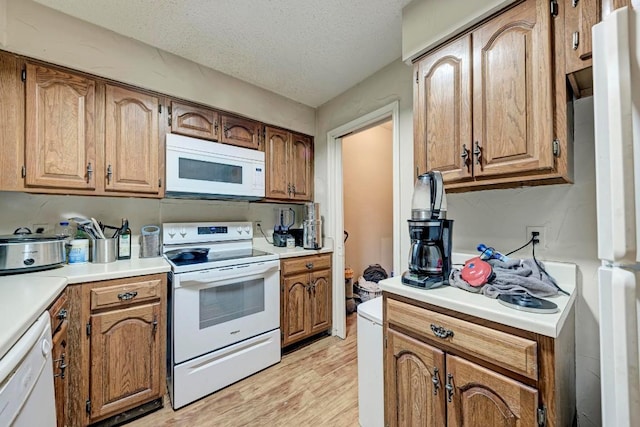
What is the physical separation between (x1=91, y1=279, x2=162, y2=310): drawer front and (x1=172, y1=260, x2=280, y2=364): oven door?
122 millimetres

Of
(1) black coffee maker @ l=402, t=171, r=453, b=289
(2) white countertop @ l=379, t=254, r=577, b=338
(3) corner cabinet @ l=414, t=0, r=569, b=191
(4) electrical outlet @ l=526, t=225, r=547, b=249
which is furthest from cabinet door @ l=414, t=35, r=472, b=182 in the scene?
(2) white countertop @ l=379, t=254, r=577, b=338

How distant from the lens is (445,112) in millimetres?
1317

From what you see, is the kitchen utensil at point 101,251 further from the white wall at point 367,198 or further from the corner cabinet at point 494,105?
the white wall at point 367,198

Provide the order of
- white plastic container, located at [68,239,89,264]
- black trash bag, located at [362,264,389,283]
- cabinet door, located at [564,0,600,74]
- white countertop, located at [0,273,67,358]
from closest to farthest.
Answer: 1. white countertop, located at [0,273,67,358]
2. cabinet door, located at [564,0,600,74]
3. white plastic container, located at [68,239,89,264]
4. black trash bag, located at [362,264,389,283]

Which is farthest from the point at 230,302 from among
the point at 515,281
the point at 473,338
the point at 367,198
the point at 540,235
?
the point at 367,198

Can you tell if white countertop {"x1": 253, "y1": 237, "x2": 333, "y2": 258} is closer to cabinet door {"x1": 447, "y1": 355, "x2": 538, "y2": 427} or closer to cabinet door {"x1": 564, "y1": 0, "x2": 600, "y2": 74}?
cabinet door {"x1": 447, "y1": 355, "x2": 538, "y2": 427}

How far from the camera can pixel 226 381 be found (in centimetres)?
181

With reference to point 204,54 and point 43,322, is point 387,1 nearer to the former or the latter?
point 204,54

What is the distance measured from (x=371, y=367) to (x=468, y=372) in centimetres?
55

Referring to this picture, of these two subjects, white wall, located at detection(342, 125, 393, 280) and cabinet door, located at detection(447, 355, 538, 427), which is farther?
white wall, located at detection(342, 125, 393, 280)

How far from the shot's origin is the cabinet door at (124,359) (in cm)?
141

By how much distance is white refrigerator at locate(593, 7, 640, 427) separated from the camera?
536 millimetres

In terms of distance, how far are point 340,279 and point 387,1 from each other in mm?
2223

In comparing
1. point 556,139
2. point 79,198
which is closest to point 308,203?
point 79,198
